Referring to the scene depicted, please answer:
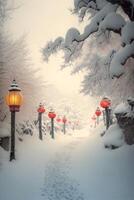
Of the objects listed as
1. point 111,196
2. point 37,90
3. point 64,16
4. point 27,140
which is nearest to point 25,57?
point 37,90

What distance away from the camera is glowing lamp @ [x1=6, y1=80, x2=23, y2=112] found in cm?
242

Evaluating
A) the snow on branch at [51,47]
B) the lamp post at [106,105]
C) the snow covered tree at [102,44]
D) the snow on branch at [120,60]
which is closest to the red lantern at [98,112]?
the lamp post at [106,105]

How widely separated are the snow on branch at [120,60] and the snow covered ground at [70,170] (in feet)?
1.55

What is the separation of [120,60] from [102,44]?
11.3 inches

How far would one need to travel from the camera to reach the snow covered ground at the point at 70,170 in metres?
2.13

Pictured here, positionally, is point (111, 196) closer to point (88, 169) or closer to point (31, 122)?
point (88, 169)

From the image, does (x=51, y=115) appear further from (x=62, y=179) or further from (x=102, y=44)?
(x=102, y=44)

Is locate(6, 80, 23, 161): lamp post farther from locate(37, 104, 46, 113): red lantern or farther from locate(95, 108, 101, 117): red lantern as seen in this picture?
locate(95, 108, 101, 117): red lantern

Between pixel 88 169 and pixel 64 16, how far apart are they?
1241mm

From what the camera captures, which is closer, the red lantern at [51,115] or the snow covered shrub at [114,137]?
the snow covered shrub at [114,137]

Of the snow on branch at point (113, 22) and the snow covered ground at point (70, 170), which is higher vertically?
the snow on branch at point (113, 22)

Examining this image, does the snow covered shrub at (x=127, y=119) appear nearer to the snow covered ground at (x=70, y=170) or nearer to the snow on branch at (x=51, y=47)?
the snow covered ground at (x=70, y=170)

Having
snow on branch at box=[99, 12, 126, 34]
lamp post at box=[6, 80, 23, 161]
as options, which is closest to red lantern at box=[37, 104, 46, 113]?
lamp post at box=[6, 80, 23, 161]

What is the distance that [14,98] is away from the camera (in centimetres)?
242
